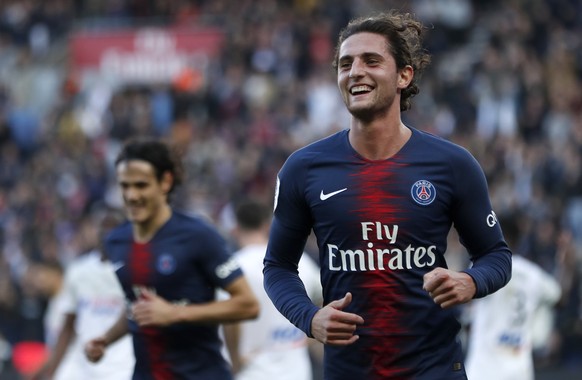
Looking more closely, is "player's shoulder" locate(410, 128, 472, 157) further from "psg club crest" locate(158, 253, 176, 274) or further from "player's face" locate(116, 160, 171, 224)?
Answer: "player's face" locate(116, 160, 171, 224)

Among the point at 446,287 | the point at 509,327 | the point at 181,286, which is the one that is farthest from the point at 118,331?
the point at 509,327

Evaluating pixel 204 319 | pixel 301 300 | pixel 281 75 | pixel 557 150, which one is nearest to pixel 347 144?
pixel 301 300

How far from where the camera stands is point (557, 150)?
1653cm

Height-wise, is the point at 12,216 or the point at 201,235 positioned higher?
the point at 201,235

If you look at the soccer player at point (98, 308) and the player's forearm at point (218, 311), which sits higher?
the player's forearm at point (218, 311)

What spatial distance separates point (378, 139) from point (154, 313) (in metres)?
1.78

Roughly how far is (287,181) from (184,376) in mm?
1728

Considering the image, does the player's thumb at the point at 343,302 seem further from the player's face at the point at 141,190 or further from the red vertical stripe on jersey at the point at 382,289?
the player's face at the point at 141,190

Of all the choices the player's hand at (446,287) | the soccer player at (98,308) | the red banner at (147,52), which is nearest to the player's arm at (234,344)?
the soccer player at (98,308)

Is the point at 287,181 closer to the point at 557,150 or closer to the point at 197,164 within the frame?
the point at 557,150

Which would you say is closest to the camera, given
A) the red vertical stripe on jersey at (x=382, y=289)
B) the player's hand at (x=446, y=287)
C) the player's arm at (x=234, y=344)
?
the player's hand at (x=446, y=287)

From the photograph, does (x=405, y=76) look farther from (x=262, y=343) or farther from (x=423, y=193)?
(x=262, y=343)

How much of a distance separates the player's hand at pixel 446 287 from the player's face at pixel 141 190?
244 centimetres

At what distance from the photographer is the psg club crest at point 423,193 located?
486 cm
